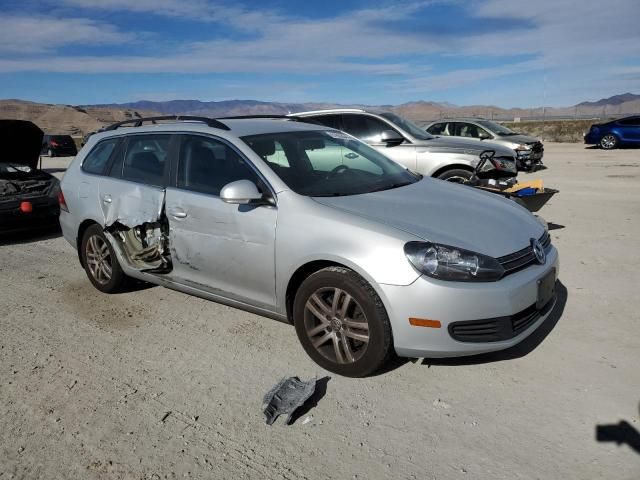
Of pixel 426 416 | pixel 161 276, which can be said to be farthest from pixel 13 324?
pixel 426 416

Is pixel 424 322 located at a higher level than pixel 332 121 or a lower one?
lower

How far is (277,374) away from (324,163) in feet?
5.89

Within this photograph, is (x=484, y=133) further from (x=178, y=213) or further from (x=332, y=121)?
(x=178, y=213)

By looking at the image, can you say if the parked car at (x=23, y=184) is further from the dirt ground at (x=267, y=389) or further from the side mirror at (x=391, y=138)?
the side mirror at (x=391, y=138)

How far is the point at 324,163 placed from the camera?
445 centimetres

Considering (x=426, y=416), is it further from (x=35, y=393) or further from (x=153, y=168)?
(x=153, y=168)

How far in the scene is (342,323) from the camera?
3.44 meters

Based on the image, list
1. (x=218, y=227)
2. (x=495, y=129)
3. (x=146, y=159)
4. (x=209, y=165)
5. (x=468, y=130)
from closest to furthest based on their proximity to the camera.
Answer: (x=218, y=227), (x=209, y=165), (x=146, y=159), (x=468, y=130), (x=495, y=129)

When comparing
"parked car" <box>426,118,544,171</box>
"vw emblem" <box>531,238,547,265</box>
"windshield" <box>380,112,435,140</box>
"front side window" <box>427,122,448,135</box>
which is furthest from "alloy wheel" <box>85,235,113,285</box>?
"front side window" <box>427,122,448,135</box>

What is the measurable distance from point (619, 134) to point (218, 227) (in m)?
22.7

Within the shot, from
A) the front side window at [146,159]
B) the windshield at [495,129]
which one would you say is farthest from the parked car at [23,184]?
the windshield at [495,129]

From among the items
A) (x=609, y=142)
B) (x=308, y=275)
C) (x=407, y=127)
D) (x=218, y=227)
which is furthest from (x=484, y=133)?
(x=308, y=275)

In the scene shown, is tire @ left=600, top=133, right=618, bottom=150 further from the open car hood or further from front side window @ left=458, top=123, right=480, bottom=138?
the open car hood

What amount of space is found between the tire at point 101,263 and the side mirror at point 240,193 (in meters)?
2.00
